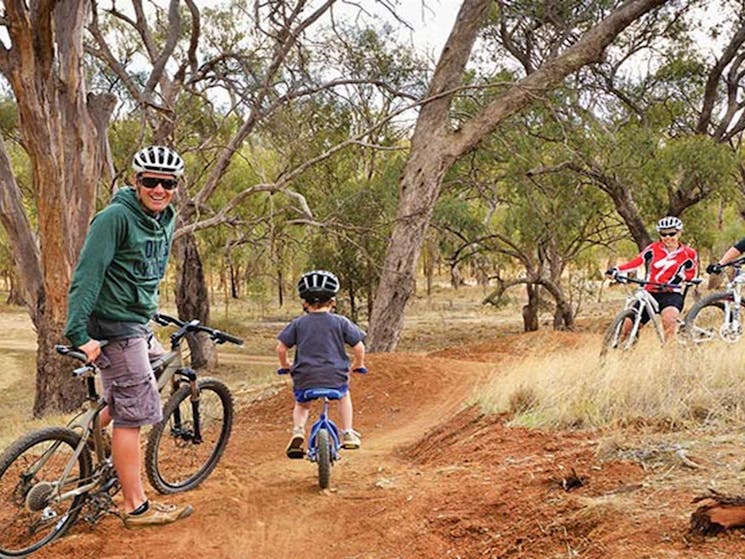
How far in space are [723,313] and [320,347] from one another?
5551 mm

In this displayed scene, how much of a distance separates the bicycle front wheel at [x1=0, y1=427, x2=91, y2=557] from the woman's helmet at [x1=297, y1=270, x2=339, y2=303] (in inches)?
67.9

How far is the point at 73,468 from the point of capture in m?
4.05

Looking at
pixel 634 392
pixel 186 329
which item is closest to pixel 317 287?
pixel 186 329

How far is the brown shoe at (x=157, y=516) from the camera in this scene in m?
4.05

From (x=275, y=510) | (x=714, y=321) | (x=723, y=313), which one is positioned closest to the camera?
(x=275, y=510)

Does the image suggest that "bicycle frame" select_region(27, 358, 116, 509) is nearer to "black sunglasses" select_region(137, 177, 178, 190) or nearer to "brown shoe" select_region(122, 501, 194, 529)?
"brown shoe" select_region(122, 501, 194, 529)

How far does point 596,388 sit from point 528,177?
12613mm

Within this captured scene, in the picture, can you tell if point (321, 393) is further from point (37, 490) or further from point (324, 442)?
point (37, 490)

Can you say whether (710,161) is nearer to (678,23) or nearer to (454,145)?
(678,23)

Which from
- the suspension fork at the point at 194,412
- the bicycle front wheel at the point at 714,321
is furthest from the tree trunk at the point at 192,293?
the suspension fork at the point at 194,412

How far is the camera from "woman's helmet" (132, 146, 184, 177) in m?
4.03

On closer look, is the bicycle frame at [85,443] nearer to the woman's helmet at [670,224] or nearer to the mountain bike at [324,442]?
the mountain bike at [324,442]

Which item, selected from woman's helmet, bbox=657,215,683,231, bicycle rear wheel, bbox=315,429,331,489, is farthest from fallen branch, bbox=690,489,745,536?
woman's helmet, bbox=657,215,683,231

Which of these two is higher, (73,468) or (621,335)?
(621,335)
